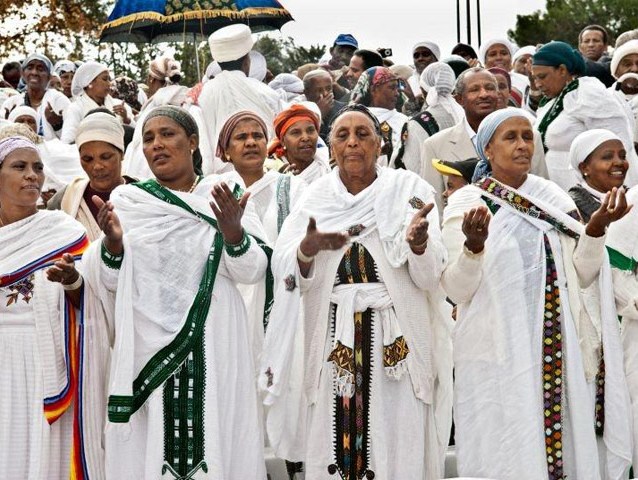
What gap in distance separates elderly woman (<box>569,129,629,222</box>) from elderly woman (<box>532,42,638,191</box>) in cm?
188

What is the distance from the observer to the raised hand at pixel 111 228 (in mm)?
6410

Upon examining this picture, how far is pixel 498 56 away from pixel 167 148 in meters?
8.56

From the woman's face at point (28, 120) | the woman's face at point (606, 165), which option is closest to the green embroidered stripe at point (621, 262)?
the woman's face at point (606, 165)

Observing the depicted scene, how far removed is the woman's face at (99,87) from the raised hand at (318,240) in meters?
7.04

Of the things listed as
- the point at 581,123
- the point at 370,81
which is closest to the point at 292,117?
the point at 581,123

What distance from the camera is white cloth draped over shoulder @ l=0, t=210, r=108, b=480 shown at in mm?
6703

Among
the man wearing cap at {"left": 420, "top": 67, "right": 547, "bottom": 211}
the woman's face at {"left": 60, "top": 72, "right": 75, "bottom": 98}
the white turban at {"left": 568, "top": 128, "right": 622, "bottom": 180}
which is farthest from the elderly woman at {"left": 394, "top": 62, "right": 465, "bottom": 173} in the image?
the woman's face at {"left": 60, "top": 72, "right": 75, "bottom": 98}

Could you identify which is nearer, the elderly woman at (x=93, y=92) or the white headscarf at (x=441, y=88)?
the white headscarf at (x=441, y=88)

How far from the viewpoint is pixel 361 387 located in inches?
263

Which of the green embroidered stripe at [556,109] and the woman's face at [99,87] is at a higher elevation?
the woman's face at [99,87]

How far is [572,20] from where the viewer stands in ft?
139

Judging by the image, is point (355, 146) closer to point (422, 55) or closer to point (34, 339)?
point (34, 339)

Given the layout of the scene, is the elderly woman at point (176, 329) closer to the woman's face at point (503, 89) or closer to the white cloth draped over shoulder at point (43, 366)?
the white cloth draped over shoulder at point (43, 366)

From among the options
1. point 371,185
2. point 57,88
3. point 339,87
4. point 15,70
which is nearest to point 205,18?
point 339,87
